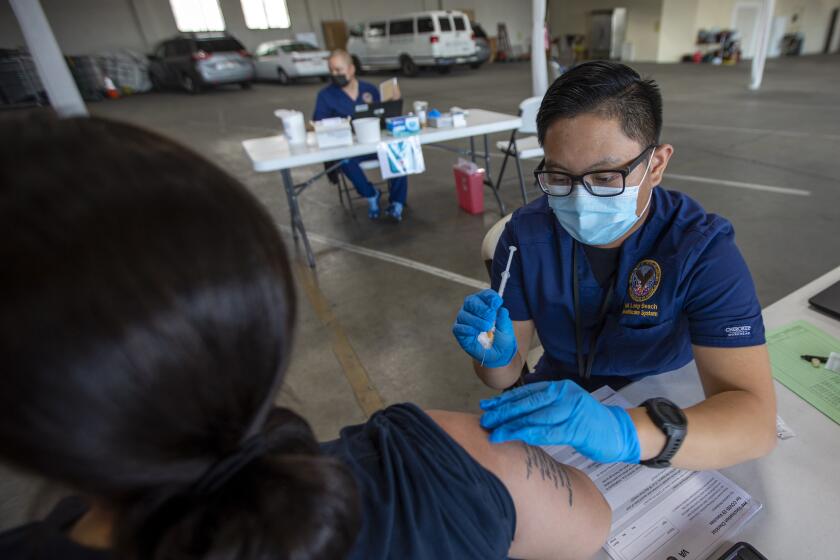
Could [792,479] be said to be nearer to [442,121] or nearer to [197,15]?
[442,121]

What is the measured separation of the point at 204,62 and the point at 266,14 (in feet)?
14.4

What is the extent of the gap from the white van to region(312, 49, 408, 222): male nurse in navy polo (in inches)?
332

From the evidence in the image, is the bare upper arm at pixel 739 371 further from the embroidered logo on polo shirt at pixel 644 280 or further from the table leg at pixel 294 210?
the table leg at pixel 294 210

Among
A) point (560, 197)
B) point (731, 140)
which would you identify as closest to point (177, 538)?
point (560, 197)

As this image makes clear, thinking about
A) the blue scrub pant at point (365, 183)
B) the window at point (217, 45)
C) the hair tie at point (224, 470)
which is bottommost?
the blue scrub pant at point (365, 183)

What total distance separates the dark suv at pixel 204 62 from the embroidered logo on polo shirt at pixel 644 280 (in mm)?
12763

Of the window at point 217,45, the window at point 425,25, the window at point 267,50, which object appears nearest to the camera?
the window at point 425,25

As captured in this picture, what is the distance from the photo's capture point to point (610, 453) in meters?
0.74

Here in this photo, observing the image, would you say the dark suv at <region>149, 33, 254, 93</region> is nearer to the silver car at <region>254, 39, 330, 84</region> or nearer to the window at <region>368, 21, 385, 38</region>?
the silver car at <region>254, 39, 330, 84</region>

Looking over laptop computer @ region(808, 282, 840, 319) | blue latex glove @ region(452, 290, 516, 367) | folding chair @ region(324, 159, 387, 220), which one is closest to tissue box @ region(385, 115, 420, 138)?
folding chair @ region(324, 159, 387, 220)

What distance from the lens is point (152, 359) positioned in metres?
0.31

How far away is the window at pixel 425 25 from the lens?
36.0 feet

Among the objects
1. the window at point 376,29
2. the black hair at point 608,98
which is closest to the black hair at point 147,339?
the black hair at point 608,98

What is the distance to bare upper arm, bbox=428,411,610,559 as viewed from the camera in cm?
64
